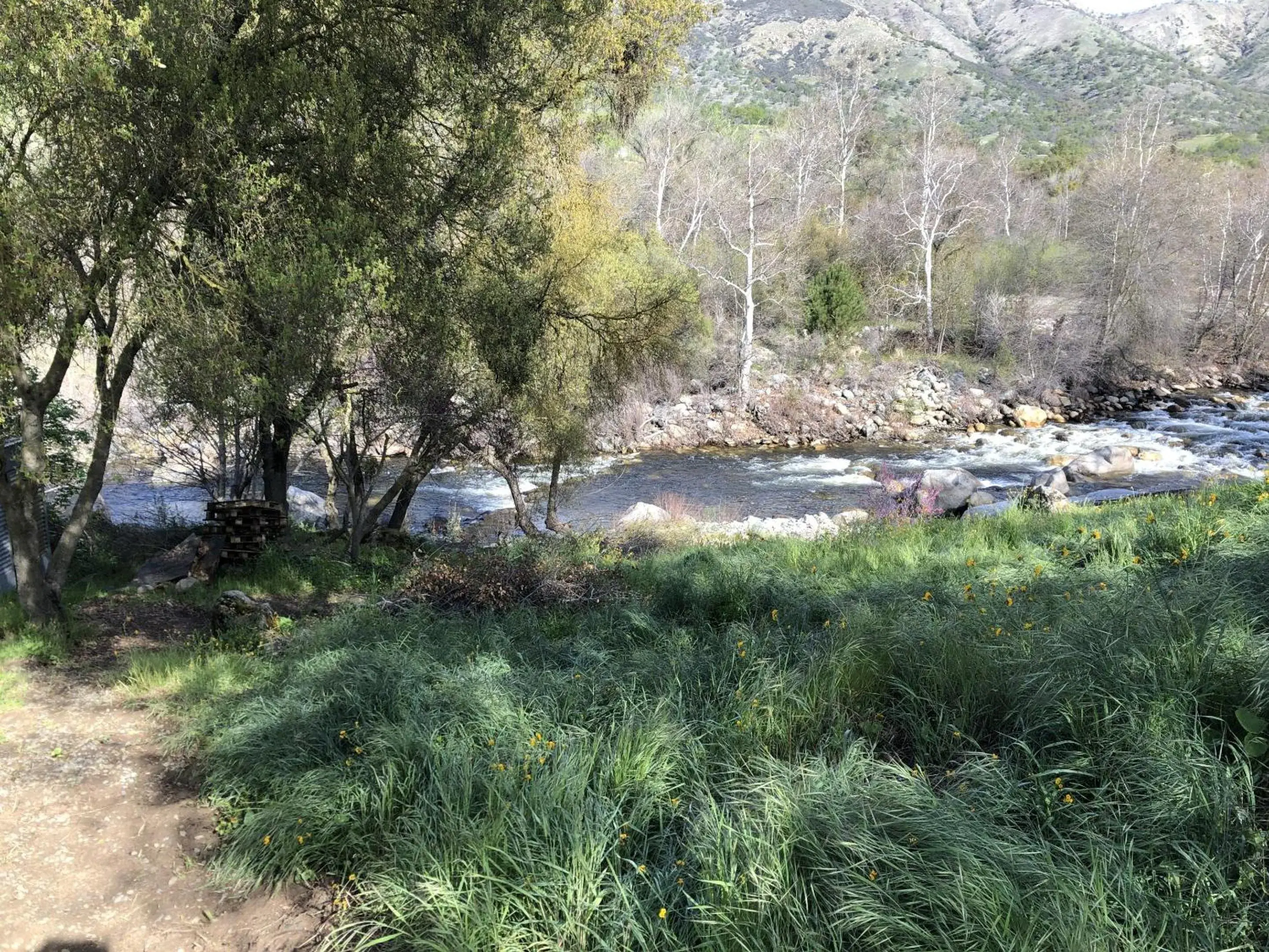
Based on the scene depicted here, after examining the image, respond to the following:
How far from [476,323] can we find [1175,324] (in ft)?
102

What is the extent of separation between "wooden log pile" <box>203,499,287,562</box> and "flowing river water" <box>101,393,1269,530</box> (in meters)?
3.85

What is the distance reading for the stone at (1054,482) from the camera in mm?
16078

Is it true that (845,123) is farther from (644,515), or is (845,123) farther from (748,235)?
(644,515)

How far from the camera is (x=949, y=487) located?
54.4 ft

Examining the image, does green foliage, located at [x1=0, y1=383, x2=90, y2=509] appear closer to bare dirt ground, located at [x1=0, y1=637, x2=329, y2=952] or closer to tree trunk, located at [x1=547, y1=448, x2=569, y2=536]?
bare dirt ground, located at [x1=0, y1=637, x2=329, y2=952]

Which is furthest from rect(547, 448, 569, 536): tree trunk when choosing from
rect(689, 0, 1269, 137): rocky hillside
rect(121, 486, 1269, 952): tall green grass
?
rect(689, 0, 1269, 137): rocky hillside

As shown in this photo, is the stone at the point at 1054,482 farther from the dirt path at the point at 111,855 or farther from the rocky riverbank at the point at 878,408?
the dirt path at the point at 111,855

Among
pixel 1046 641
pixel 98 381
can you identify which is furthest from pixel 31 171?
pixel 1046 641

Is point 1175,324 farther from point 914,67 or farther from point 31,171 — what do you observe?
point 914,67

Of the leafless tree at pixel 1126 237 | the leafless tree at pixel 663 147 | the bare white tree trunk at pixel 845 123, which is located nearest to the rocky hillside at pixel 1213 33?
the bare white tree trunk at pixel 845 123

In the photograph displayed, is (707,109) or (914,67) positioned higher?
(914,67)

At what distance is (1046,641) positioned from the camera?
146 inches

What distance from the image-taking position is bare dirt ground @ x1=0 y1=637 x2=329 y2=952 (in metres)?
3.01

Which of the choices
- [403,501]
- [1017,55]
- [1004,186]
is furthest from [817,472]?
[1017,55]
